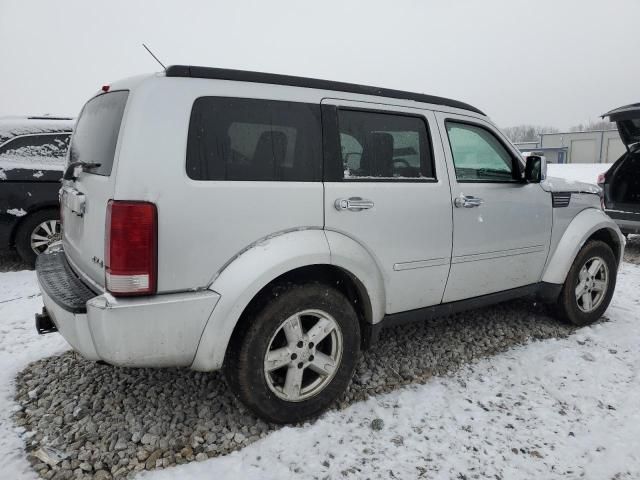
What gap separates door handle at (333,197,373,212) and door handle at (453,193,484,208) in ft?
2.47

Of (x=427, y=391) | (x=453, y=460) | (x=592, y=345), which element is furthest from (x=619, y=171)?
(x=453, y=460)

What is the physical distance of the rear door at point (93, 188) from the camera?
217 cm

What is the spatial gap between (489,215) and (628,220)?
516 cm

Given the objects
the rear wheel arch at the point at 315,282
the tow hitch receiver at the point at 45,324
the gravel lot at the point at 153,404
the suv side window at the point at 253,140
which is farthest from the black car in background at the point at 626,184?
the tow hitch receiver at the point at 45,324

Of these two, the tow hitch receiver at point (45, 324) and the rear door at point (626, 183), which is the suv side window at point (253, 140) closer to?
the tow hitch receiver at point (45, 324)

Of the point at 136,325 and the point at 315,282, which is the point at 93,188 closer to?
the point at 136,325

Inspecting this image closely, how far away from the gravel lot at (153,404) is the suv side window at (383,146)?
1.41 m

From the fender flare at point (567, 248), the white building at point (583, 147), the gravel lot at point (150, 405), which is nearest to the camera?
the gravel lot at point (150, 405)

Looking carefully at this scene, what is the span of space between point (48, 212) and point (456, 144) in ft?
16.5

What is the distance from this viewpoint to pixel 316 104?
253cm

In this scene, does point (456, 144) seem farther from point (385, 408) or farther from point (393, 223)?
point (385, 408)

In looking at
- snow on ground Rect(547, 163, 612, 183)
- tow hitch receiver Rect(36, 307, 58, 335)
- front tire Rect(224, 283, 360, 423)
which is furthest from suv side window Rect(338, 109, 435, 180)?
snow on ground Rect(547, 163, 612, 183)

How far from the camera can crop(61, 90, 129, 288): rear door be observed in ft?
7.11

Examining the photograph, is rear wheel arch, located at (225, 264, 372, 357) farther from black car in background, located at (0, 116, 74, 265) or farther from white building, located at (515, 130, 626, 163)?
white building, located at (515, 130, 626, 163)
